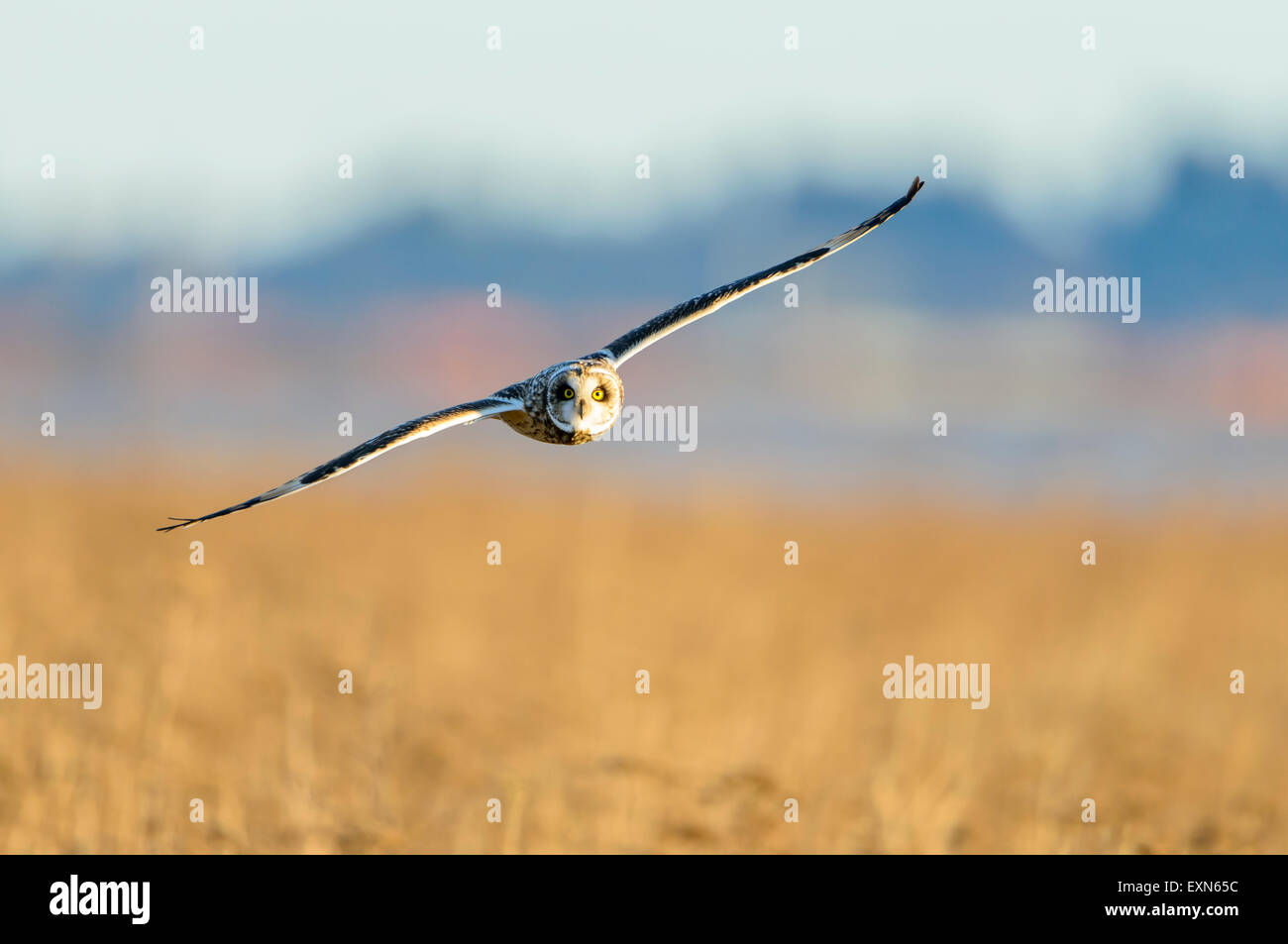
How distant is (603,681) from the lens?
10195 millimetres

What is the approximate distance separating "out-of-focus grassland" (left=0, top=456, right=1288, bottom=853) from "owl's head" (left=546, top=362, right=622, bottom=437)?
70.3 inches

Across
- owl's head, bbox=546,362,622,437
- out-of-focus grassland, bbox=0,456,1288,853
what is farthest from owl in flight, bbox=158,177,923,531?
out-of-focus grassland, bbox=0,456,1288,853

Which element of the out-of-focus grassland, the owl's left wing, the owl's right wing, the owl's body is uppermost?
the owl's left wing

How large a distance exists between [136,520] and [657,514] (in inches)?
230

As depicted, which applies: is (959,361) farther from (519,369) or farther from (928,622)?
(928,622)

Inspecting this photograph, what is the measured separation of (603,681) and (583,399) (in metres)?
5.08

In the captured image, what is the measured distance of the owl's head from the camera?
554 cm

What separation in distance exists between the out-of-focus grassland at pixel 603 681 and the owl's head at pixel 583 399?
5.86ft

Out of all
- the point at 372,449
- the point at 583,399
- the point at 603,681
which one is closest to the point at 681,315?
the point at 583,399

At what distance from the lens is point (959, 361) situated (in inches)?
2579

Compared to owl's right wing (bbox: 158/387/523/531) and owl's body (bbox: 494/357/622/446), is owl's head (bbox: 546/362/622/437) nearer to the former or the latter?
owl's body (bbox: 494/357/622/446)

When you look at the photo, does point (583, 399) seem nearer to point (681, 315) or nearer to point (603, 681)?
point (681, 315)

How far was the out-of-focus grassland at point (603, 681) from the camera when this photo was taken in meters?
7.01
